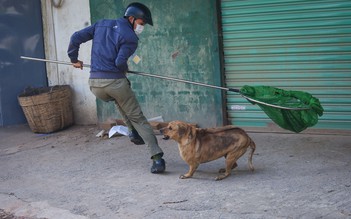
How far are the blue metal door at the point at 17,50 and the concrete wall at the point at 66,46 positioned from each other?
19cm

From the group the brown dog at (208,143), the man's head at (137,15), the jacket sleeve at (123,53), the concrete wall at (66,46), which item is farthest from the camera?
the concrete wall at (66,46)

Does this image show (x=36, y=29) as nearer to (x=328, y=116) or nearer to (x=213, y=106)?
(x=213, y=106)

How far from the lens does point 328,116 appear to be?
25.1ft

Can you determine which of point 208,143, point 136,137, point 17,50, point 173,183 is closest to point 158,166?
point 173,183

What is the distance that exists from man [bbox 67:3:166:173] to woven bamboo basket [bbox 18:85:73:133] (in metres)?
2.62

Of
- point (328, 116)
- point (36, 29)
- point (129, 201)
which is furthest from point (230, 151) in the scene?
point (36, 29)

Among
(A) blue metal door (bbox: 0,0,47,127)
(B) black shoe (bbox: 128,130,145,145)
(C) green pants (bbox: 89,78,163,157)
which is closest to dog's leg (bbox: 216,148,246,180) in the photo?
(C) green pants (bbox: 89,78,163,157)

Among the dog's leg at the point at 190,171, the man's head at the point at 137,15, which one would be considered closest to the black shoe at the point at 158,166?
the dog's leg at the point at 190,171

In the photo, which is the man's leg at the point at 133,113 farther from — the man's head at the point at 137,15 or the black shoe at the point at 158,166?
the man's head at the point at 137,15

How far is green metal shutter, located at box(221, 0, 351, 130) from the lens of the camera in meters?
7.45

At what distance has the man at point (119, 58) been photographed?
6.44m

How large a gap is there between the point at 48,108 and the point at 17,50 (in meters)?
1.38

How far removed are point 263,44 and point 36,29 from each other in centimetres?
413

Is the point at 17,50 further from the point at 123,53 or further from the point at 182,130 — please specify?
the point at 182,130
